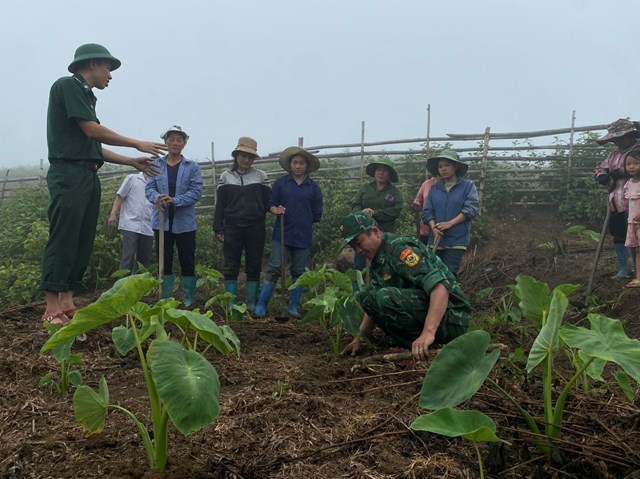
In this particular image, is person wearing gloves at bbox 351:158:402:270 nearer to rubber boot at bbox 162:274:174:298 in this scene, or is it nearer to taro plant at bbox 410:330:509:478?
rubber boot at bbox 162:274:174:298

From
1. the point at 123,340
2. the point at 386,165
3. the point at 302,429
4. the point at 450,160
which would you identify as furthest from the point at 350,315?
the point at 386,165

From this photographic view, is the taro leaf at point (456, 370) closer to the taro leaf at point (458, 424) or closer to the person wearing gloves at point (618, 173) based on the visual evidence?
the taro leaf at point (458, 424)

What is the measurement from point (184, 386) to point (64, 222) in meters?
2.06

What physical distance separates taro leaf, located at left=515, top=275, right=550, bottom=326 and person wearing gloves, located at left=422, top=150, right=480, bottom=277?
199 cm

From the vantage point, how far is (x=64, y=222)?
315cm

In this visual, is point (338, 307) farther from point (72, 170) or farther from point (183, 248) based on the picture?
point (183, 248)

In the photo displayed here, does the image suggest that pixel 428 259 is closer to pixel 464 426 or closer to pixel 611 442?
pixel 611 442

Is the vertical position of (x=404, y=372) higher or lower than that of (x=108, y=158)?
lower

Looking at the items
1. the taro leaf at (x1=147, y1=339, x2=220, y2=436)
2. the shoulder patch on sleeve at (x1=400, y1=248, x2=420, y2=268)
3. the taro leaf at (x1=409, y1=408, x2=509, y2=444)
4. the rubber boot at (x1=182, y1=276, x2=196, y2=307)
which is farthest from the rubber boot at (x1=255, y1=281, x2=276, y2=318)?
the taro leaf at (x1=409, y1=408, x2=509, y2=444)

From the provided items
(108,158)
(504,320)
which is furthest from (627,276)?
(108,158)

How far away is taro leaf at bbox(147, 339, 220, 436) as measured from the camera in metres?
1.38

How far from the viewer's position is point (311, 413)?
6.96 ft

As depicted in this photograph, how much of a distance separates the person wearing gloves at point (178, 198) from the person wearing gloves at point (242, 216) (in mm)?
234

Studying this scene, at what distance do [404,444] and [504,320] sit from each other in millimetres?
2010
